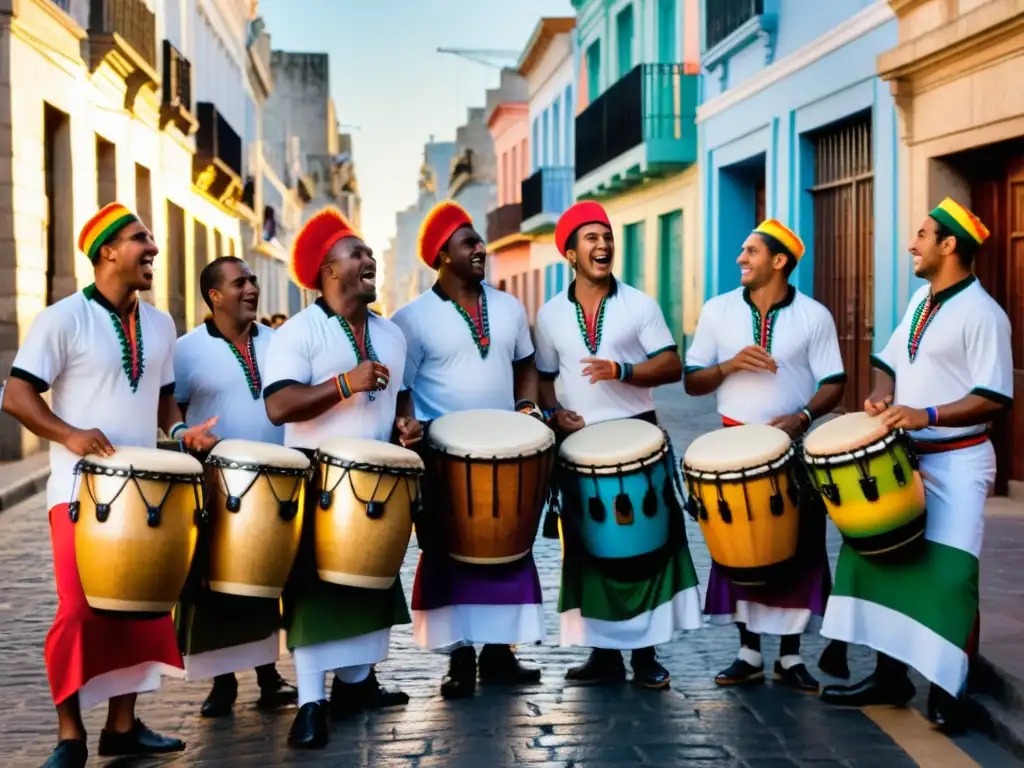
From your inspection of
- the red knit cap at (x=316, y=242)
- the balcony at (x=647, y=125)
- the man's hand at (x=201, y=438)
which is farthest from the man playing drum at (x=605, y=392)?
the balcony at (x=647, y=125)

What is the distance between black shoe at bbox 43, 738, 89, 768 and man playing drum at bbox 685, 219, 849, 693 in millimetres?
2509

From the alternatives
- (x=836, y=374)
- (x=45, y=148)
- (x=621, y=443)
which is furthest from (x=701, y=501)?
(x=45, y=148)

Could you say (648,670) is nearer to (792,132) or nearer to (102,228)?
(102,228)

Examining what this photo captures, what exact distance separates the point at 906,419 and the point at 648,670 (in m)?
1.51

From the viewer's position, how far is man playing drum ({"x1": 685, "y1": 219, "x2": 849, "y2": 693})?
20.8ft

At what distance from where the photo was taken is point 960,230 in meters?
5.82

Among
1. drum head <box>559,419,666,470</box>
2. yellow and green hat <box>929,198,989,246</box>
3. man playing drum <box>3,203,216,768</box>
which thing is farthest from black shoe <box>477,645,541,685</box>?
yellow and green hat <box>929,198,989,246</box>

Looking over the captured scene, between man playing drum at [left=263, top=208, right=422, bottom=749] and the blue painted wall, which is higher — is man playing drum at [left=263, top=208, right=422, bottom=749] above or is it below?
below

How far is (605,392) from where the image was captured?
21.6ft

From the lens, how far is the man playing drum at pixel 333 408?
18.8 ft

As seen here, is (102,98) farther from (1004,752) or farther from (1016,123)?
(1004,752)

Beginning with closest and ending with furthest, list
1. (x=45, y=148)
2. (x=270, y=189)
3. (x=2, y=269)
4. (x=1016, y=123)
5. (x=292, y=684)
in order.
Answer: (x=292, y=684) → (x=1016, y=123) → (x=2, y=269) → (x=45, y=148) → (x=270, y=189)

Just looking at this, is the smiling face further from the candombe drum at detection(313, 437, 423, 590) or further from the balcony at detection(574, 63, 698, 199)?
the balcony at detection(574, 63, 698, 199)

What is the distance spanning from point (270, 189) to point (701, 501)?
45.2 m
